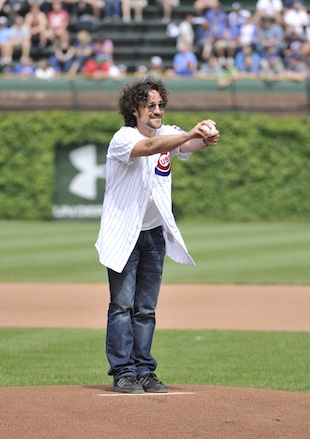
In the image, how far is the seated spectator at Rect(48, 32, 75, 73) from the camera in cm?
2983

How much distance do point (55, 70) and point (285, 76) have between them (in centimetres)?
697

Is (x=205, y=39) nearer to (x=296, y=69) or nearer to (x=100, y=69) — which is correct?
(x=296, y=69)

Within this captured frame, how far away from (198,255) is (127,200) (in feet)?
39.7

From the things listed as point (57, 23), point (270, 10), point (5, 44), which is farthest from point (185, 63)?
point (5, 44)

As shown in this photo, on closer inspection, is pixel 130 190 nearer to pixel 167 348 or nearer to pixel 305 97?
pixel 167 348

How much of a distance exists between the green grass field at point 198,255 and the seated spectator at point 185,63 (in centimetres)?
499

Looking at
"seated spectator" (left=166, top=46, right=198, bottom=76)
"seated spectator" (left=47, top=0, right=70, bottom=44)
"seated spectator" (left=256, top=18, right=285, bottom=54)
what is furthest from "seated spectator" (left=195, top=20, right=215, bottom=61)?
"seated spectator" (left=47, top=0, right=70, bottom=44)

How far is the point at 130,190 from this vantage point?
671 centimetres

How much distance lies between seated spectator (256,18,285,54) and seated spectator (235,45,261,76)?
1.05 ft

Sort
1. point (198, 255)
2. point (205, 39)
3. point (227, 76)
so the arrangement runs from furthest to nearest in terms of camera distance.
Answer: point (205, 39) < point (227, 76) < point (198, 255)

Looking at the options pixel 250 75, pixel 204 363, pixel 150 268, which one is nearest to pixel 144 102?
pixel 150 268

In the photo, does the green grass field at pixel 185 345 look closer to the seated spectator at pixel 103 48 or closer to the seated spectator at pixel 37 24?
the seated spectator at pixel 103 48

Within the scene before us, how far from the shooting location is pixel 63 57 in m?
29.9

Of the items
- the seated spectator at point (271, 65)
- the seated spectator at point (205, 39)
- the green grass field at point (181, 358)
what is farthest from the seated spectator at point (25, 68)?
the green grass field at point (181, 358)
